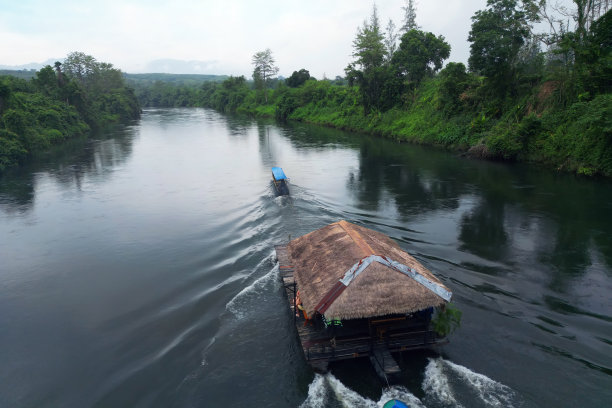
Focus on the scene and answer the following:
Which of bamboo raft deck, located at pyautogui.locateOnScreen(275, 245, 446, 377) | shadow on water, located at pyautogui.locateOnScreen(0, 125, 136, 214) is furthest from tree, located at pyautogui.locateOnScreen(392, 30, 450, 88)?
bamboo raft deck, located at pyautogui.locateOnScreen(275, 245, 446, 377)

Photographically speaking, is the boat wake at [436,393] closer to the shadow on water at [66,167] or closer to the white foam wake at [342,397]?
the white foam wake at [342,397]

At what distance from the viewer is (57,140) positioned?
44688 mm

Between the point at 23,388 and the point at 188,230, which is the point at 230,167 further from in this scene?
the point at 23,388

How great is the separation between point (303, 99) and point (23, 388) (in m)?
64.7

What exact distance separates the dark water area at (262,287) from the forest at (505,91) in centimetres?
253

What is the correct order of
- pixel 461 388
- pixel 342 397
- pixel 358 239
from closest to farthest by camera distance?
pixel 342 397, pixel 461 388, pixel 358 239

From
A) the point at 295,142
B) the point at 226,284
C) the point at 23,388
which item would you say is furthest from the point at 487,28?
the point at 23,388

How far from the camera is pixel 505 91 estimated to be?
3081 cm

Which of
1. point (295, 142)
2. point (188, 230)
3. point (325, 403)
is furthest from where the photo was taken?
point (295, 142)

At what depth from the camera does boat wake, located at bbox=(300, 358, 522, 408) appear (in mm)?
7879

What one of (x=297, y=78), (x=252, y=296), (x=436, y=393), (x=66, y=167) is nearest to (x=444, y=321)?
(x=436, y=393)

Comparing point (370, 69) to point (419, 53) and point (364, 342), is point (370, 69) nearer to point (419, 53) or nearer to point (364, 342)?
point (419, 53)

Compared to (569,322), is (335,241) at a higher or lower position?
higher

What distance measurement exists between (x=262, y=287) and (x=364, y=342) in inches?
198
